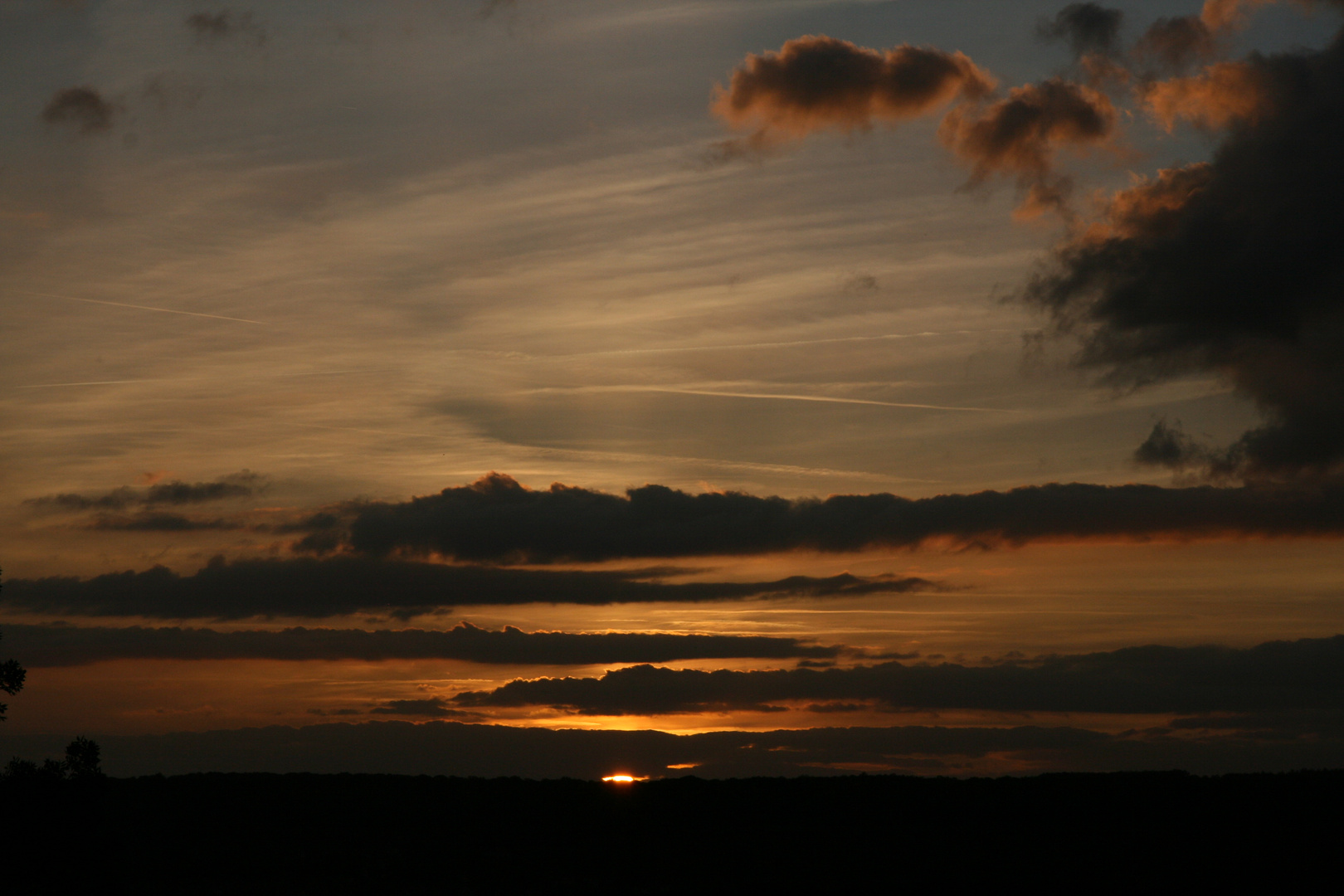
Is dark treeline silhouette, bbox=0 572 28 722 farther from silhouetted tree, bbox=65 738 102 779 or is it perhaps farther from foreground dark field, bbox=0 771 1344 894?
foreground dark field, bbox=0 771 1344 894

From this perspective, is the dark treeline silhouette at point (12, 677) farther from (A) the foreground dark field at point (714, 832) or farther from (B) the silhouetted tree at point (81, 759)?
(A) the foreground dark field at point (714, 832)

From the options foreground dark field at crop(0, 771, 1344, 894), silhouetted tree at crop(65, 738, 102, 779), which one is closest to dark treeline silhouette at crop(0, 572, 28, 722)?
silhouetted tree at crop(65, 738, 102, 779)

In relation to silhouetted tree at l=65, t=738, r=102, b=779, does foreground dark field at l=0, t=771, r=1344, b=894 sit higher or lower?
lower

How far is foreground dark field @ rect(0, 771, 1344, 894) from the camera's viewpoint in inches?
3155

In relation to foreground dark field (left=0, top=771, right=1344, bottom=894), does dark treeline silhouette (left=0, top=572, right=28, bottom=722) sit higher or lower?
higher

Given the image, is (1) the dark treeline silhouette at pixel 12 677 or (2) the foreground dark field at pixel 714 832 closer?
(1) the dark treeline silhouette at pixel 12 677

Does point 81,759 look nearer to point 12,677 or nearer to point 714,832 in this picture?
point 12,677

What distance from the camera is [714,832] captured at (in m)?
94.1

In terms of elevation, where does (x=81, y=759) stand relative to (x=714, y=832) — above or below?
above

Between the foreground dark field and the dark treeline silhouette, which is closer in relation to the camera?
the dark treeline silhouette

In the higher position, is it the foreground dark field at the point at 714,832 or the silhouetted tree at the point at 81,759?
the silhouetted tree at the point at 81,759

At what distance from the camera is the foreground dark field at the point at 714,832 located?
3155 inches

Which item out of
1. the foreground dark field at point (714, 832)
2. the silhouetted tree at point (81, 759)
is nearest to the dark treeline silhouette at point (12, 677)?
the silhouetted tree at point (81, 759)

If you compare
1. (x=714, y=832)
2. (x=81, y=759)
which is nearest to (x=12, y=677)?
(x=81, y=759)
